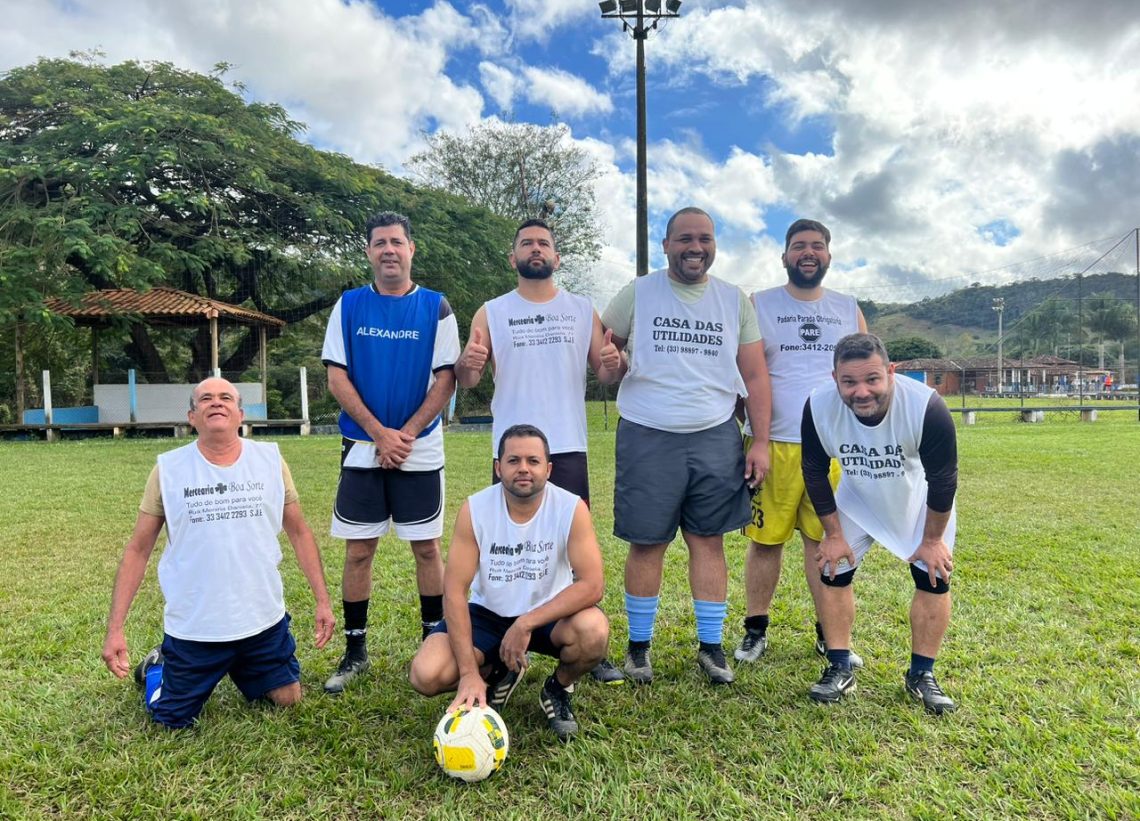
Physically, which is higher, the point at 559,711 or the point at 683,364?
the point at 683,364

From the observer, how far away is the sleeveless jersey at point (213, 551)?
9.02 feet

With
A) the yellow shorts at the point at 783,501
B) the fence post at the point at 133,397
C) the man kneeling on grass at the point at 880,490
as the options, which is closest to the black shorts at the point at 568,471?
the yellow shorts at the point at 783,501

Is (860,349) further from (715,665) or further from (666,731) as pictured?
(666,731)

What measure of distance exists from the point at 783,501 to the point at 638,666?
1.05 m

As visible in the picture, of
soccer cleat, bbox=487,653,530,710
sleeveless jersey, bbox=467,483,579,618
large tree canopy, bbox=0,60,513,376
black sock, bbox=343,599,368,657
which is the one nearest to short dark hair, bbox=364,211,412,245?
sleeveless jersey, bbox=467,483,579,618

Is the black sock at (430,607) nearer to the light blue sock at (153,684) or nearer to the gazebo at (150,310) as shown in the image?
the light blue sock at (153,684)

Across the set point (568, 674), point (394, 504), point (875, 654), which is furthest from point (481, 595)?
point (875, 654)

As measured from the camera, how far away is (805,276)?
344 centimetres

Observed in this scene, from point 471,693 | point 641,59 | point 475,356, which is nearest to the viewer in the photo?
point 471,693

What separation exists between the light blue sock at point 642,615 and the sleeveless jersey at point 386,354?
1.26 metres

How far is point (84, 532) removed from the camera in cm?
644

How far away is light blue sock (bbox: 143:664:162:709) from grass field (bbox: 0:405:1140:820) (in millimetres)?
78

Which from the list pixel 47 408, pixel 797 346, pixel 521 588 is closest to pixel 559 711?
pixel 521 588

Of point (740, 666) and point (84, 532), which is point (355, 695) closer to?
point (740, 666)
